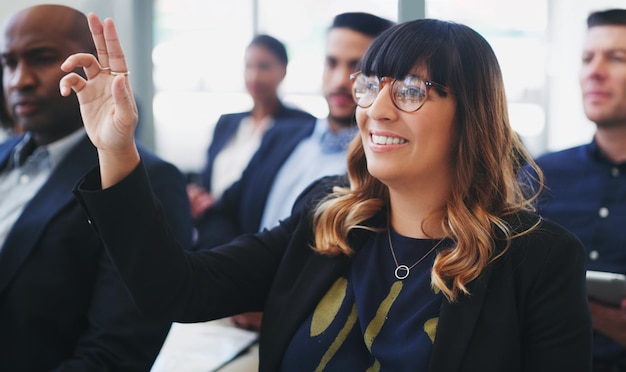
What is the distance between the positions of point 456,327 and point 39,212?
1.01m

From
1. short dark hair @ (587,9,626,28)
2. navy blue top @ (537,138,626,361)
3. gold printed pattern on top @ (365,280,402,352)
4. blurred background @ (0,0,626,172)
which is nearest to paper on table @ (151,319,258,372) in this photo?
gold printed pattern on top @ (365,280,402,352)

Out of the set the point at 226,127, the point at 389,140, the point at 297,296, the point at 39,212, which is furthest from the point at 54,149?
the point at 226,127

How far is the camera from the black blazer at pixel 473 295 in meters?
1.16

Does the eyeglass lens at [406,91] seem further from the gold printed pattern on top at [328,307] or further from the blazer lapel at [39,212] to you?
the blazer lapel at [39,212]

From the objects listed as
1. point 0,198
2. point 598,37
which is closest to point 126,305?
point 0,198

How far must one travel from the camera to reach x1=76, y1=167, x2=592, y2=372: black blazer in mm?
1160

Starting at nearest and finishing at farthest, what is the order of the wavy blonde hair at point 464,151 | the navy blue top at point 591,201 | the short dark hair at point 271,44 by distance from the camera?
the wavy blonde hair at point 464,151 → the navy blue top at point 591,201 → the short dark hair at point 271,44

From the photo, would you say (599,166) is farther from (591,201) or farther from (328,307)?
(328,307)

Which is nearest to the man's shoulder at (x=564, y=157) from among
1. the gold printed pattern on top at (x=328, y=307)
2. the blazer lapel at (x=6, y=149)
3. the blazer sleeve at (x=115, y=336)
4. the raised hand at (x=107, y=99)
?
the gold printed pattern on top at (x=328, y=307)

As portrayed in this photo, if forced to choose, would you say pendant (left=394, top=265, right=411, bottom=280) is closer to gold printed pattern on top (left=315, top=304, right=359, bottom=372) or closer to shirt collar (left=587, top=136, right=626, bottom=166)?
gold printed pattern on top (left=315, top=304, right=359, bottom=372)

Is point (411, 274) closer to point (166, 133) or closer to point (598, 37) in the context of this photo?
point (598, 37)

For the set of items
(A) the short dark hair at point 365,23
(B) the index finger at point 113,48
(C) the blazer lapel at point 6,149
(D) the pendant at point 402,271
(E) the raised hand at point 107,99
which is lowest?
(D) the pendant at point 402,271

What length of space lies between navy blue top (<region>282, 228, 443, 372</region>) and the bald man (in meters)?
0.40

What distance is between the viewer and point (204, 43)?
4.79m
